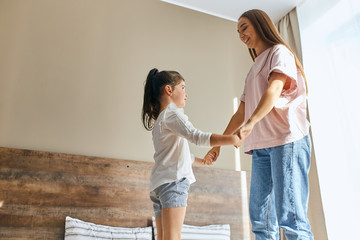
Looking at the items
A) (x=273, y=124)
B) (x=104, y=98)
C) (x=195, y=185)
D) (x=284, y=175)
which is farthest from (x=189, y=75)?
(x=284, y=175)

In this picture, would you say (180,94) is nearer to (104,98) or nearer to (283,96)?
(283,96)

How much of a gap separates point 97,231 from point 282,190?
1165 millimetres

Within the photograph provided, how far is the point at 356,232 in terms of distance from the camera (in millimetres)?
1957

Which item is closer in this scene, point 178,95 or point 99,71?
point 178,95

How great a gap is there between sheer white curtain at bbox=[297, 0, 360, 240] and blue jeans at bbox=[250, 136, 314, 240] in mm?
874

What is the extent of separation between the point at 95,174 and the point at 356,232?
65.8 inches

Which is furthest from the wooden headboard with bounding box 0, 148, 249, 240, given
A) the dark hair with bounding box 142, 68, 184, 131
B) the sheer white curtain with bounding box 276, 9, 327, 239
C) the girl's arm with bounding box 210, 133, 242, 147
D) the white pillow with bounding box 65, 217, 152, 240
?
the girl's arm with bounding box 210, 133, 242, 147

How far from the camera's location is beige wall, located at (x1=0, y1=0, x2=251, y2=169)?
6.92 feet

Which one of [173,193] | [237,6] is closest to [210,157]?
[173,193]

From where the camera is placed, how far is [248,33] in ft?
5.52

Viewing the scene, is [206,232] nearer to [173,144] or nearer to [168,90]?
[173,144]

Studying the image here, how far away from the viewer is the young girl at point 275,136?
1290 mm

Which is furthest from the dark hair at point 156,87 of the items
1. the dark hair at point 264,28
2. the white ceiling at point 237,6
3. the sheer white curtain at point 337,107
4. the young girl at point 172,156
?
the white ceiling at point 237,6

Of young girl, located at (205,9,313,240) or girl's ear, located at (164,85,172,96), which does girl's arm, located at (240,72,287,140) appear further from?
girl's ear, located at (164,85,172,96)
